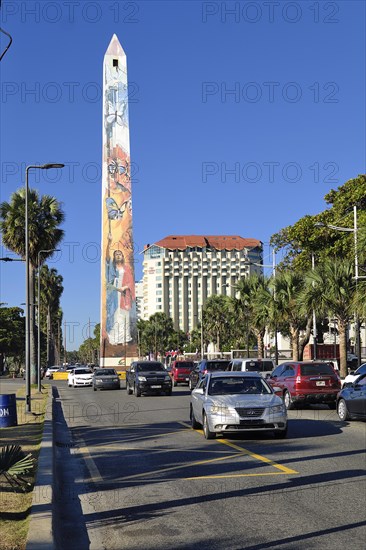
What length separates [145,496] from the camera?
31.2 feet

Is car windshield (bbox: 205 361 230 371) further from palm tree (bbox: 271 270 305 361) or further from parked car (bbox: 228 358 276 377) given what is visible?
palm tree (bbox: 271 270 305 361)

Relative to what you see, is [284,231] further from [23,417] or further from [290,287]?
[23,417]

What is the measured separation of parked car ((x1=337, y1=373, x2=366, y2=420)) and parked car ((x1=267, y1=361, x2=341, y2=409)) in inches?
120

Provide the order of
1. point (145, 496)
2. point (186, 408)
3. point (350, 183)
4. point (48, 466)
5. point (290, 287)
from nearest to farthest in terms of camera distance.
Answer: point (145, 496), point (48, 466), point (186, 408), point (290, 287), point (350, 183)

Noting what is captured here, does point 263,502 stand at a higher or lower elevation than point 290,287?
lower

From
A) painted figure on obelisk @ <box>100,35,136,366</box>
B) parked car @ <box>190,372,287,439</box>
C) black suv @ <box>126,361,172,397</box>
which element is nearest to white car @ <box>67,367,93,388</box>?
black suv @ <box>126,361,172,397</box>

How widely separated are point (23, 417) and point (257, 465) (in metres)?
11.4

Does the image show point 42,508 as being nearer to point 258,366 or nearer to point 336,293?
point 258,366

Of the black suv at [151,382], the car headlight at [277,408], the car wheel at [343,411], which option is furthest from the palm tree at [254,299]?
the car headlight at [277,408]

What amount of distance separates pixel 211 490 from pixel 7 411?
10079 millimetres

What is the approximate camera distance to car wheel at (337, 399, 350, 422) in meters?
20.0

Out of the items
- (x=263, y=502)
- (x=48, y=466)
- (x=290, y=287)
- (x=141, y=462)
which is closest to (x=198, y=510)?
(x=263, y=502)

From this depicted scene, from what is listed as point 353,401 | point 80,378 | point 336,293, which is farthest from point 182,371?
point 353,401

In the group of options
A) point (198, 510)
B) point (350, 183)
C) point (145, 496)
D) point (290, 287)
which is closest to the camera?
point (198, 510)
